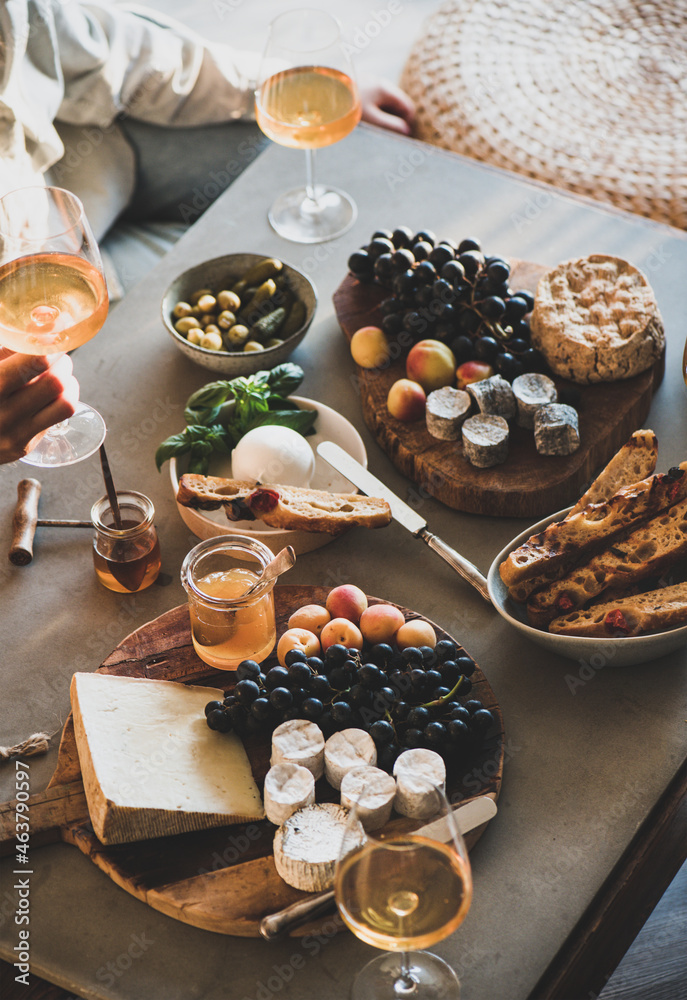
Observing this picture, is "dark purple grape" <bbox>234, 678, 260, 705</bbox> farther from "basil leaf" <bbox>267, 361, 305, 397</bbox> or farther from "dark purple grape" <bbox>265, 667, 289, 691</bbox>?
"basil leaf" <bbox>267, 361, 305, 397</bbox>

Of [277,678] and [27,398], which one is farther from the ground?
[27,398]

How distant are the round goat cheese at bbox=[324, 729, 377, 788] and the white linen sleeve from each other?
6.07 feet

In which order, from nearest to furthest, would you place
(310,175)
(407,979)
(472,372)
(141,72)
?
(407,979), (472,372), (310,175), (141,72)

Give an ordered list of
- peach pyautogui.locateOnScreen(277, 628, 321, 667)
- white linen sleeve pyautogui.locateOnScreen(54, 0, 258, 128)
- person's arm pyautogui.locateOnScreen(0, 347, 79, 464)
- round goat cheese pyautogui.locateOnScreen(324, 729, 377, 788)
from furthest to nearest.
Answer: white linen sleeve pyautogui.locateOnScreen(54, 0, 258, 128) → person's arm pyautogui.locateOnScreen(0, 347, 79, 464) → peach pyautogui.locateOnScreen(277, 628, 321, 667) → round goat cheese pyautogui.locateOnScreen(324, 729, 377, 788)

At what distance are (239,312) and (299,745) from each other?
921 millimetres

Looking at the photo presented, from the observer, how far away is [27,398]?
4.23ft

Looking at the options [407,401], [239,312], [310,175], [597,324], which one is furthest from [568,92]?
[407,401]

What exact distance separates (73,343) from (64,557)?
372mm

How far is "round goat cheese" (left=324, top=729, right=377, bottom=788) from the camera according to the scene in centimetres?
105

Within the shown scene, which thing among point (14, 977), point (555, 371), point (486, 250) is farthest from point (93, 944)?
point (486, 250)

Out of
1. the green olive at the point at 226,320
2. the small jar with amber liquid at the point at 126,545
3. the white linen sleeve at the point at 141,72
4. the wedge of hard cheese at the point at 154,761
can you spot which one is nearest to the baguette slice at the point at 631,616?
→ the wedge of hard cheese at the point at 154,761

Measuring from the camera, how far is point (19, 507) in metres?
1.46

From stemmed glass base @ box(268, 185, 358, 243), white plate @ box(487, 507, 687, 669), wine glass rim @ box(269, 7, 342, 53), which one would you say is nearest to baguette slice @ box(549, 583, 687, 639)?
A: white plate @ box(487, 507, 687, 669)

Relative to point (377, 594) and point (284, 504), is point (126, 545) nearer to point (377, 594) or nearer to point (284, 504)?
point (284, 504)
